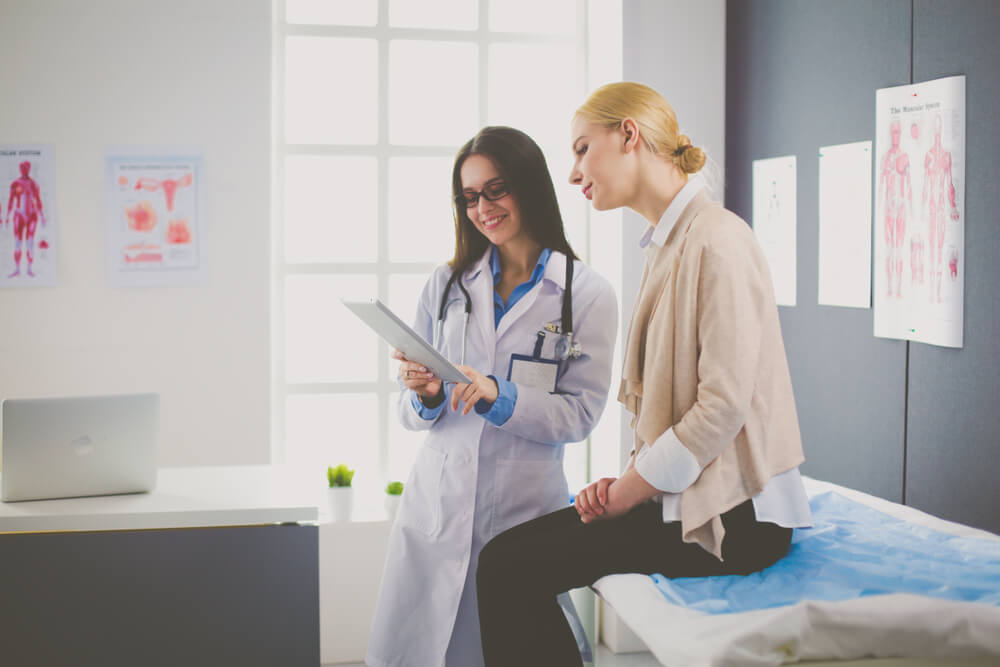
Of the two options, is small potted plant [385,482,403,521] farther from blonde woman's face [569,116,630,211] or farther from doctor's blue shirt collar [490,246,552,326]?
blonde woman's face [569,116,630,211]

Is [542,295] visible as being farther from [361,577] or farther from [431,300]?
[361,577]

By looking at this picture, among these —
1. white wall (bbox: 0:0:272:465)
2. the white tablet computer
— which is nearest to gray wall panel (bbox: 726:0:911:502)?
the white tablet computer

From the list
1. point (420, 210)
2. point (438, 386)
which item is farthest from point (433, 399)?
point (420, 210)

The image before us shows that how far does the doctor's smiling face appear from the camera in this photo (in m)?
2.11

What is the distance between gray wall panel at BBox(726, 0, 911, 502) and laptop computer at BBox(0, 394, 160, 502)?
2004mm

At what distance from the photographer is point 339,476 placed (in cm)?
328

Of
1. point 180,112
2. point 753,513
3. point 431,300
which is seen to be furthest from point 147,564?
point 180,112

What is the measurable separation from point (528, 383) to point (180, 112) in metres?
1.98

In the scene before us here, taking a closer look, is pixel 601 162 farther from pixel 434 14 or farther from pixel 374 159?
pixel 434 14

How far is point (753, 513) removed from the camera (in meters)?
1.58

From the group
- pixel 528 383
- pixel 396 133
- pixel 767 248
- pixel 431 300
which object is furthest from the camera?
pixel 396 133

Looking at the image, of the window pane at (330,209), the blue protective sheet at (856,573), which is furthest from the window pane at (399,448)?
the blue protective sheet at (856,573)

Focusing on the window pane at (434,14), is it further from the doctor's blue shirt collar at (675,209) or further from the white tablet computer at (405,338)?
the doctor's blue shirt collar at (675,209)

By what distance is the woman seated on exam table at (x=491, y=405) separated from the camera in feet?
6.70
